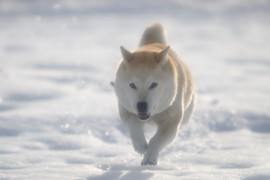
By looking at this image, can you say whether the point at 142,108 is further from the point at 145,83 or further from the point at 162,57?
the point at 162,57

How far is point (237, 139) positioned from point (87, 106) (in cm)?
222

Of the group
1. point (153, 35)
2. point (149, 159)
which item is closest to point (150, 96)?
point (149, 159)

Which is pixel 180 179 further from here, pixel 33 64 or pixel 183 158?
pixel 33 64

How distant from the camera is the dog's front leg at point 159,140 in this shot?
209 inches

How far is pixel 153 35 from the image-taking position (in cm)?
708

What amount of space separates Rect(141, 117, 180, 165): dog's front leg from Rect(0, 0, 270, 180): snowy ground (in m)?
0.16

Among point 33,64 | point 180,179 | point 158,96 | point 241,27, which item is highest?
point 241,27

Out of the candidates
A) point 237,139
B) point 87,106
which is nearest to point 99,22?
point 87,106

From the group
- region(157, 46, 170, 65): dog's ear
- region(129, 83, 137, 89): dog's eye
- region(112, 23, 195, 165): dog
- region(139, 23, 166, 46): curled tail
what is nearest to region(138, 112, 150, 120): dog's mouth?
region(112, 23, 195, 165): dog

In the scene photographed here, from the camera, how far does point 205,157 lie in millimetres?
5992

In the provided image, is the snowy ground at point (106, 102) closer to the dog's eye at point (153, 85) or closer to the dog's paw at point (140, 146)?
the dog's paw at point (140, 146)

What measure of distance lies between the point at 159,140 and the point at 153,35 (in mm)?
1937

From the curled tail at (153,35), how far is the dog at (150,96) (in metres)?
1.21

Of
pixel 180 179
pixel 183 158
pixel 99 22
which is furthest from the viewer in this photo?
pixel 99 22
